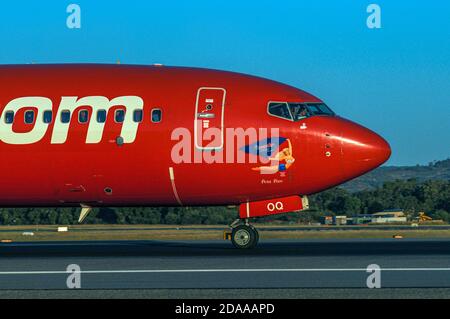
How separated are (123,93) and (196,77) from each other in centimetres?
257

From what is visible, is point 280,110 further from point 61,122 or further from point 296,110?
point 61,122

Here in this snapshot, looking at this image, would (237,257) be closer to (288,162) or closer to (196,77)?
(288,162)

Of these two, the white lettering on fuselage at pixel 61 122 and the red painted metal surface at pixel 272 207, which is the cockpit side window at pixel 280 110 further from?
the white lettering on fuselage at pixel 61 122

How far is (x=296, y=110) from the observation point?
3092 centimetres

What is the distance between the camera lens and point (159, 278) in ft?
69.7

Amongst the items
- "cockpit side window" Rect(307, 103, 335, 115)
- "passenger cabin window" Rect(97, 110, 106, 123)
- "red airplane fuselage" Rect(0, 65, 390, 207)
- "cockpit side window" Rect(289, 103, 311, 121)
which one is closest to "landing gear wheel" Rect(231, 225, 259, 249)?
"red airplane fuselage" Rect(0, 65, 390, 207)

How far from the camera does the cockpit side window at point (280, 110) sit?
30.7 meters

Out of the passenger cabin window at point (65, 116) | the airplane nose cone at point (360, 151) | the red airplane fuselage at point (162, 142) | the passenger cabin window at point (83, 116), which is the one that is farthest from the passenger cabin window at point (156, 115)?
the airplane nose cone at point (360, 151)

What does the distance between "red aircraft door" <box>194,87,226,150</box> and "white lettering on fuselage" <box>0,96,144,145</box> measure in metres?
1.92

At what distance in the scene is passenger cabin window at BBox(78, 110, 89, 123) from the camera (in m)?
30.7

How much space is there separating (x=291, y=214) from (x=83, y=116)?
8149 cm

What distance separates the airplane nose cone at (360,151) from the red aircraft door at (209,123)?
13.1ft

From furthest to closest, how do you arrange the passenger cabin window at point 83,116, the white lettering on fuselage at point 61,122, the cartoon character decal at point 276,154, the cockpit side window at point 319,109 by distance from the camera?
the cockpit side window at point 319,109
the passenger cabin window at point 83,116
the white lettering on fuselage at point 61,122
the cartoon character decal at point 276,154
